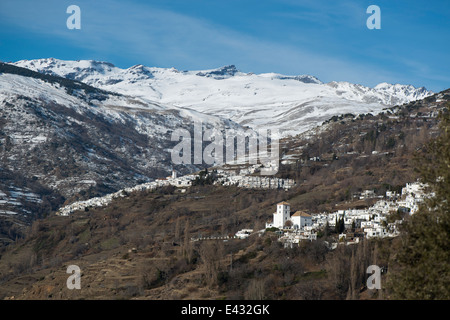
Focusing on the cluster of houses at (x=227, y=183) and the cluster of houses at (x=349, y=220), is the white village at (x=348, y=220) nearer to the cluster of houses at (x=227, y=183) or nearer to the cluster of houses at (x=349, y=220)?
the cluster of houses at (x=349, y=220)

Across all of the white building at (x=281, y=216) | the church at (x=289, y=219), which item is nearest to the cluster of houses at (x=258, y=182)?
the white building at (x=281, y=216)

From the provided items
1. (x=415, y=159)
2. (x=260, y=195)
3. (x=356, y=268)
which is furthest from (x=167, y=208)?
(x=415, y=159)

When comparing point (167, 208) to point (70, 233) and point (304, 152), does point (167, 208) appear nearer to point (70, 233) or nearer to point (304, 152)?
point (70, 233)

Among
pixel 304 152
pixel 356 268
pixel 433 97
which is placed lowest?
pixel 356 268

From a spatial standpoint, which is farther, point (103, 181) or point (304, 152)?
point (103, 181)

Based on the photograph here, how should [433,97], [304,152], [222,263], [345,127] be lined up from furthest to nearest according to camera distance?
[433,97], [345,127], [304,152], [222,263]

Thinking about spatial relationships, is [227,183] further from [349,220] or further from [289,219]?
[349,220]
